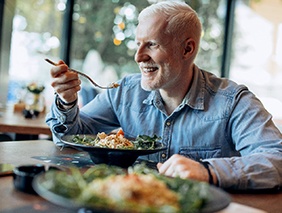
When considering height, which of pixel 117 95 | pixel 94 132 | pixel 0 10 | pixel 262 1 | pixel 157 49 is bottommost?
pixel 94 132

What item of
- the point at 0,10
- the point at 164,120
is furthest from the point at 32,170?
the point at 0,10

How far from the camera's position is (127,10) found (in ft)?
16.2

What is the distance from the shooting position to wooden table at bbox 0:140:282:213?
933 mm

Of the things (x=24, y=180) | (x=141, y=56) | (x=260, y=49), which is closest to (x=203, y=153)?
(x=141, y=56)

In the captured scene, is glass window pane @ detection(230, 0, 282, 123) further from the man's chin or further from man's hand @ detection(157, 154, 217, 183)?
man's hand @ detection(157, 154, 217, 183)

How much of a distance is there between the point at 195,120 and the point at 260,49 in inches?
178

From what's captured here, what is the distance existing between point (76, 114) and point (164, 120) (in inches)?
14.0

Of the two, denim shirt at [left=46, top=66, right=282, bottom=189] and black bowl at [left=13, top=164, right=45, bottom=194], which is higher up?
denim shirt at [left=46, top=66, right=282, bottom=189]

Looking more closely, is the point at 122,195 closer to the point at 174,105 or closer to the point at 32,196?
the point at 32,196

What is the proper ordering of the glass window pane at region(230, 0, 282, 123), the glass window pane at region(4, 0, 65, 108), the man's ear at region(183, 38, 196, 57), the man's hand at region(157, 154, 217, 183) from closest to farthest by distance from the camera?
the man's hand at region(157, 154, 217, 183), the man's ear at region(183, 38, 196, 57), the glass window pane at region(4, 0, 65, 108), the glass window pane at region(230, 0, 282, 123)

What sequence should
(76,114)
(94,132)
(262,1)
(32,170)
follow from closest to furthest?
(32,170) → (76,114) → (94,132) → (262,1)

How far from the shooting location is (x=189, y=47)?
6.00 ft

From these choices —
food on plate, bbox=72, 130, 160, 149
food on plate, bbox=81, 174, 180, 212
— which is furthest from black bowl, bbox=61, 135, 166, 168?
food on plate, bbox=81, 174, 180, 212

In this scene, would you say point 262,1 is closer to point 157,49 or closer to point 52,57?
point 52,57
